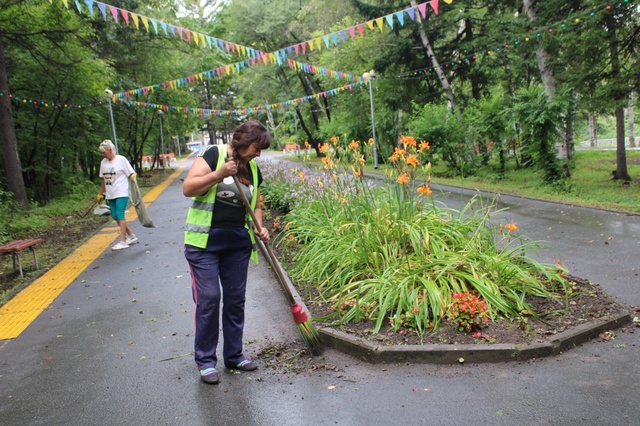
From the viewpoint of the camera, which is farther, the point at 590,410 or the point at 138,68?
the point at 138,68

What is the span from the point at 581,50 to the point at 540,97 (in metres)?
Result: 1.44

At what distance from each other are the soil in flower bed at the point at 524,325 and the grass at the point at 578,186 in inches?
92.1

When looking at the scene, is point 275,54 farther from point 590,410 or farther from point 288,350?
point 590,410

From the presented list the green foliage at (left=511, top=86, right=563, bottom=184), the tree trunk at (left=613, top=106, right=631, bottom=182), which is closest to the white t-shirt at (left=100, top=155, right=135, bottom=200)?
the green foliage at (left=511, top=86, right=563, bottom=184)

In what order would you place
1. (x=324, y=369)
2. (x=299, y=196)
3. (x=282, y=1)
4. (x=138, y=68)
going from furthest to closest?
(x=282, y=1)
(x=138, y=68)
(x=299, y=196)
(x=324, y=369)

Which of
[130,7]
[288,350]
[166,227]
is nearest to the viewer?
[288,350]

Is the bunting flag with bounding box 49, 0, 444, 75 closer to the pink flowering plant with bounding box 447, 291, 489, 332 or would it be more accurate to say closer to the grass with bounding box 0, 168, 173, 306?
the grass with bounding box 0, 168, 173, 306

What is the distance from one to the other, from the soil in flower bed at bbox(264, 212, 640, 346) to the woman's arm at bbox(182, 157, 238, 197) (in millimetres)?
1661

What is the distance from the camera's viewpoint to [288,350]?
12.8ft

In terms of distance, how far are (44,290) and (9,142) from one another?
7160 mm

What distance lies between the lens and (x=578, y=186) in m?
13.4

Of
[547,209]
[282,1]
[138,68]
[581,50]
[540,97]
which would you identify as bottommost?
[547,209]

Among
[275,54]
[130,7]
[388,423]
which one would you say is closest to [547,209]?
[275,54]

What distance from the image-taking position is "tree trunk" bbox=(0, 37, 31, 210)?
11.2 metres
